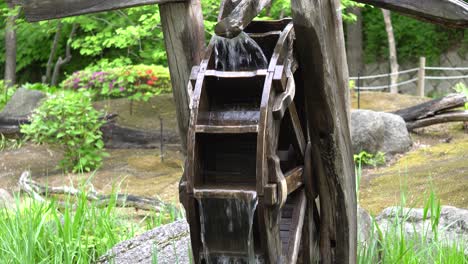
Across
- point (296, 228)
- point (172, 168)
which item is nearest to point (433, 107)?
point (172, 168)

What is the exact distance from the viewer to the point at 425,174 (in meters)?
7.96

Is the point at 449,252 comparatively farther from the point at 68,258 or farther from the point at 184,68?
the point at 68,258

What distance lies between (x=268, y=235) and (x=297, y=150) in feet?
2.11

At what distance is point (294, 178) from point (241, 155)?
0.32m

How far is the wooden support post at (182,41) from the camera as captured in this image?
358 cm

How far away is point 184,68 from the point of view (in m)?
3.71

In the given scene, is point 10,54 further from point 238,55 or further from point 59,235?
point 238,55

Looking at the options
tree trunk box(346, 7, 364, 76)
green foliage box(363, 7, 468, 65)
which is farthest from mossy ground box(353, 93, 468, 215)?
green foliage box(363, 7, 468, 65)

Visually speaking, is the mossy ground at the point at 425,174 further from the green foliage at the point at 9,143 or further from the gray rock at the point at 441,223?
the green foliage at the point at 9,143

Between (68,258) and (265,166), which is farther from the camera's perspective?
(68,258)

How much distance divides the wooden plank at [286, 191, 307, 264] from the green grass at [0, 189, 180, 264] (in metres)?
1.45

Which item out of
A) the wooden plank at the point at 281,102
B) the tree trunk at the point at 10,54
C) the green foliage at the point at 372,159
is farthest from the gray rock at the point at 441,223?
the tree trunk at the point at 10,54

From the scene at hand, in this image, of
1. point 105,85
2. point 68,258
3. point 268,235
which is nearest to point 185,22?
point 268,235

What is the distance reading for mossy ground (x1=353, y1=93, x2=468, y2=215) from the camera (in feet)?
23.0
